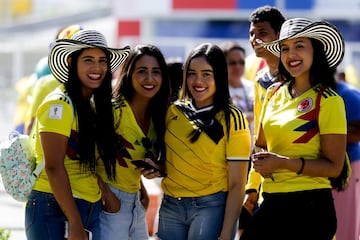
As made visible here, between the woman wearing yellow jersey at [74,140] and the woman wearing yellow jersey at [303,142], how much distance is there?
2.89 ft

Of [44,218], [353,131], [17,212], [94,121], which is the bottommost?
[17,212]

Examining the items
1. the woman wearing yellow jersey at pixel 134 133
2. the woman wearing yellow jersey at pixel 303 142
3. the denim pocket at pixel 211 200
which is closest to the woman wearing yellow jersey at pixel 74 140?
the woman wearing yellow jersey at pixel 134 133

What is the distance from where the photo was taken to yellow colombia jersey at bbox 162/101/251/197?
4711 mm

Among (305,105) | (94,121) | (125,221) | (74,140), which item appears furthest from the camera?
(125,221)

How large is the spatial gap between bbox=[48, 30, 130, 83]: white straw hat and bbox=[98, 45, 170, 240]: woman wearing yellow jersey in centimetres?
25

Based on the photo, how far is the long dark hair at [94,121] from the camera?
4.47 meters

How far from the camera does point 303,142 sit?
4180 millimetres

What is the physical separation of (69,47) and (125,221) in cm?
106

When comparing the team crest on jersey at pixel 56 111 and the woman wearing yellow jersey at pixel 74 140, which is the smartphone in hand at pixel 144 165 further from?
the team crest on jersey at pixel 56 111

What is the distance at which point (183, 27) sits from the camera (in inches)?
792

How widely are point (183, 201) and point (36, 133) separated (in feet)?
3.01

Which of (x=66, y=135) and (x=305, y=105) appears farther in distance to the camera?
(x=66, y=135)

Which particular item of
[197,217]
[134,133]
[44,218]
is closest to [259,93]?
[134,133]

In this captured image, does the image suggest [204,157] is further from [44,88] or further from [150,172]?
[44,88]
